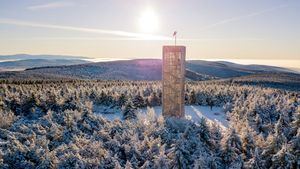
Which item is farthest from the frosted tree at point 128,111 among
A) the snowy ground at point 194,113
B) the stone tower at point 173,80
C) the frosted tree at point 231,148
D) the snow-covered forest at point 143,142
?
the frosted tree at point 231,148

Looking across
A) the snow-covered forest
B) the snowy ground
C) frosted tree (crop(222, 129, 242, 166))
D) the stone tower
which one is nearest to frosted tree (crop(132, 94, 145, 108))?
the snowy ground

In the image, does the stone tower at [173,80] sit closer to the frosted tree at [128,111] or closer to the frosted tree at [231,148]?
the frosted tree at [128,111]

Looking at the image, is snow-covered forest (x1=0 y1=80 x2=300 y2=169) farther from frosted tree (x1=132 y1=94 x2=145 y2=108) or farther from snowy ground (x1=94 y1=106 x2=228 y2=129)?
frosted tree (x1=132 y1=94 x2=145 y2=108)

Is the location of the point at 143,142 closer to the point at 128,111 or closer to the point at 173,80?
the point at 173,80

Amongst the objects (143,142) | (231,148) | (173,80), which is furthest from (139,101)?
(231,148)

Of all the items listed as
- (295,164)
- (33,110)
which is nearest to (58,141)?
(33,110)
